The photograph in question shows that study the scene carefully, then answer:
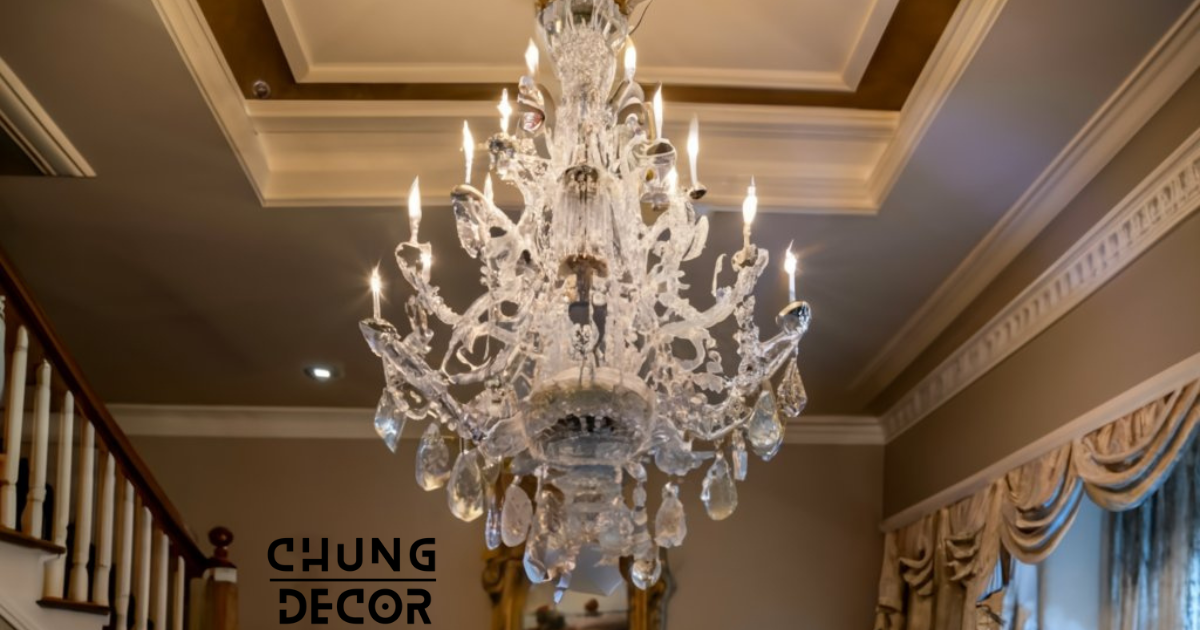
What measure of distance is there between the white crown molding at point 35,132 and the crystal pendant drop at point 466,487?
5.66 ft

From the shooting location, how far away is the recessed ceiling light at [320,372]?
5.48 metres

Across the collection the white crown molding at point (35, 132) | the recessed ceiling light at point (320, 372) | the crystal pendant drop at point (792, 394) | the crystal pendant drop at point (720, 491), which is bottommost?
the crystal pendant drop at point (720, 491)

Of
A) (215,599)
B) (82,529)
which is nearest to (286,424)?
(215,599)

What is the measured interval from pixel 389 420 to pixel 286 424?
13.1ft

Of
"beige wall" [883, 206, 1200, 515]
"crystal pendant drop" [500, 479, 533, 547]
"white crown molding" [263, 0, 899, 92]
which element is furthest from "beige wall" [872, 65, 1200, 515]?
"crystal pendant drop" [500, 479, 533, 547]

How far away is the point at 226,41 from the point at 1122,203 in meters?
2.62

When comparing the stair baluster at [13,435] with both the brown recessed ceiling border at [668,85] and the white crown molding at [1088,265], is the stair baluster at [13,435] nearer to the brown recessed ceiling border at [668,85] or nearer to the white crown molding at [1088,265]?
the brown recessed ceiling border at [668,85]

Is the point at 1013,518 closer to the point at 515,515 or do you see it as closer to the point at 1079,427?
the point at 1079,427

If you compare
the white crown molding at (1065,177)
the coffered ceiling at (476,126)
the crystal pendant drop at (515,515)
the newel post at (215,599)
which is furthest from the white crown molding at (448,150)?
the newel post at (215,599)

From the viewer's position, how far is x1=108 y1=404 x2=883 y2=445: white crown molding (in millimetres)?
6176

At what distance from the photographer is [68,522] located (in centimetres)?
380

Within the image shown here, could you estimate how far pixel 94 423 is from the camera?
3705 mm

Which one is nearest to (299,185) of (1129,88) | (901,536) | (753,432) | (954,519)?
(753,432)

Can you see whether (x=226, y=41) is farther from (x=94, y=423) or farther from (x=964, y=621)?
(x=964, y=621)
